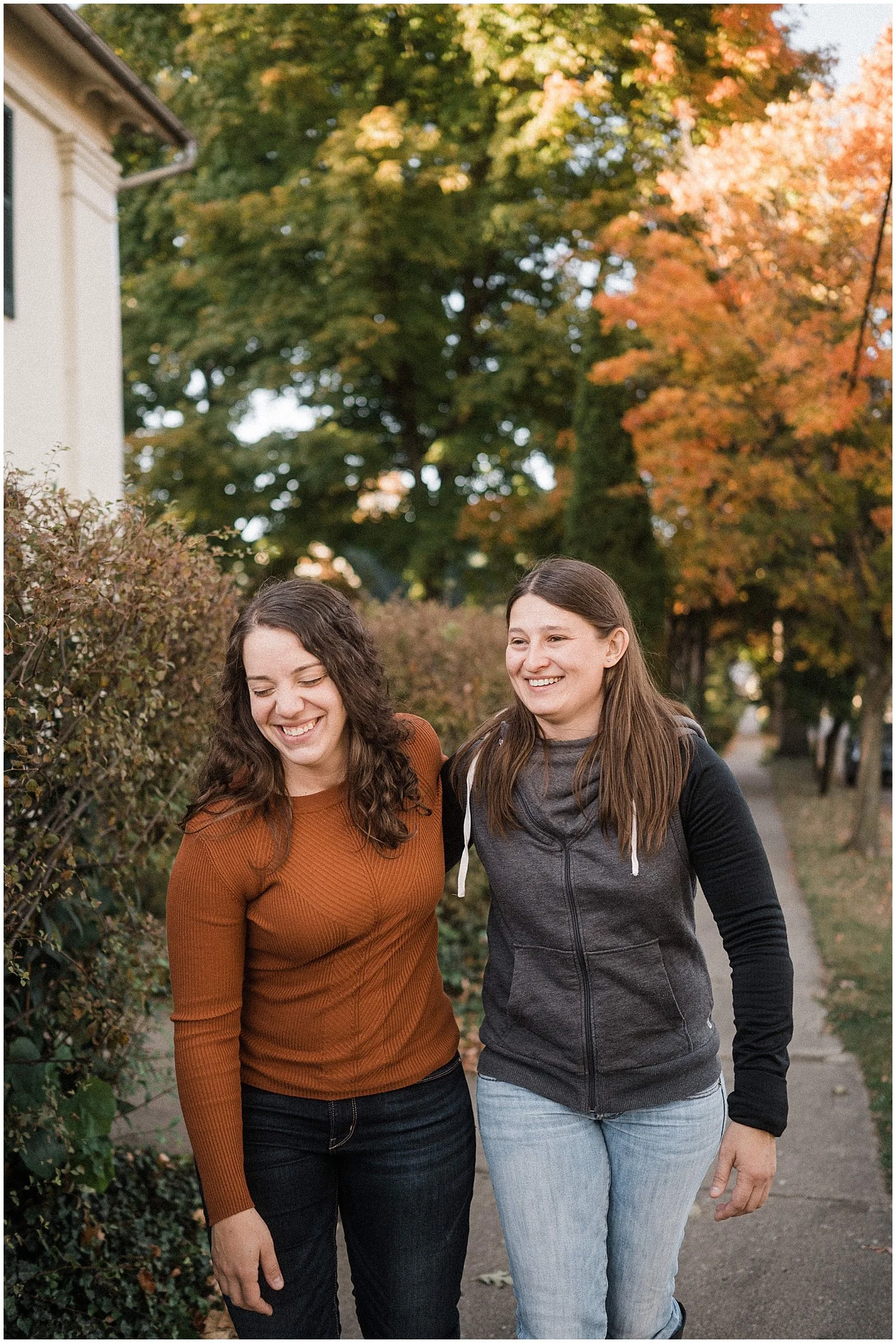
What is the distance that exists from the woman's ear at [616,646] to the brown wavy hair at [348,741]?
470 mm

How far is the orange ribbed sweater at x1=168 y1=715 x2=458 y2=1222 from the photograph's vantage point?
201 centimetres

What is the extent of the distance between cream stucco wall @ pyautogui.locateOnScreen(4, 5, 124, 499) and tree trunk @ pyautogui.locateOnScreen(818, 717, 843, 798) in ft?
42.2

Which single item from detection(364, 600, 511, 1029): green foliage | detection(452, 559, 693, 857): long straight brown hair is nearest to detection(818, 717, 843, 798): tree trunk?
detection(364, 600, 511, 1029): green foliage

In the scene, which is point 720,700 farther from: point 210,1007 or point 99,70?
point 210,1007

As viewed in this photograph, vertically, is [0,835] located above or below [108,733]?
below

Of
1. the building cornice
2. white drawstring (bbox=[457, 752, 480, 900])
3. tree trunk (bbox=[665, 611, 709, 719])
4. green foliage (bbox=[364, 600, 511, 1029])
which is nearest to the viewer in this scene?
white drawstring (bbox=[457, 752, 480, 900])

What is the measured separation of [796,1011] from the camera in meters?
6.50

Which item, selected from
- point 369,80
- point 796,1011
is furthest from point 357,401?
point 796,1011

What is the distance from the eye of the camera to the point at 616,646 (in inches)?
88.6

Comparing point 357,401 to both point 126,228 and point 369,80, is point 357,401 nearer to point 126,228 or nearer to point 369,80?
point 126,228

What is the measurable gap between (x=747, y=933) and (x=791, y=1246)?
2.39 metres

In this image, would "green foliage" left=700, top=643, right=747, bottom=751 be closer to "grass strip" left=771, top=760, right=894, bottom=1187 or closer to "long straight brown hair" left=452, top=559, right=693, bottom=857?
"grass strip" left=771, top=760, right=894, bottom=1187

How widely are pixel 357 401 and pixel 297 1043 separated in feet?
50.2

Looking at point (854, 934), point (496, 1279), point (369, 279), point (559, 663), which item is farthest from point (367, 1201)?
point (369, 279)
